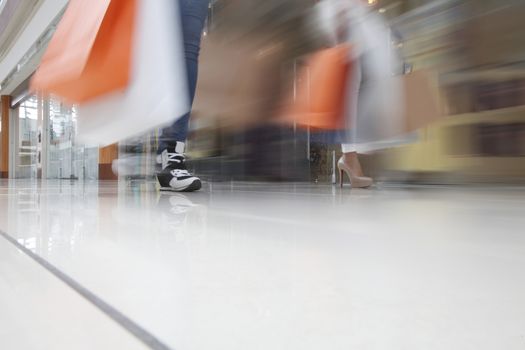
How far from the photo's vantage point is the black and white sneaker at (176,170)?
151 cm

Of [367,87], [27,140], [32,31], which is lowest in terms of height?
[367,87]

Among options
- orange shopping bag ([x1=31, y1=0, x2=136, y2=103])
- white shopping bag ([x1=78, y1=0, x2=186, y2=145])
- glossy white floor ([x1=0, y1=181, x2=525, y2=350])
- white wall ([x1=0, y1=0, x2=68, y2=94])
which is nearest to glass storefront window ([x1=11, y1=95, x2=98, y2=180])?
white wall ([x1=0, y1=0, x2=68, y2=94])

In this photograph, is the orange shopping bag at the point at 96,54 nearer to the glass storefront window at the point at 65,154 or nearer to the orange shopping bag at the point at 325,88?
the orange shopping bag at the point at 325,88

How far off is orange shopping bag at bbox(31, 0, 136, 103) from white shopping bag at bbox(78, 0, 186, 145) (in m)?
0.03

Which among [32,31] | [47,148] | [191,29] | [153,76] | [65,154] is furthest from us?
[47,148]

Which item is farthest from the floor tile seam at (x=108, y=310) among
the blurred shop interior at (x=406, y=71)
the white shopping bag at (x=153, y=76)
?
the blurred shop interior at (x=406, y=71)

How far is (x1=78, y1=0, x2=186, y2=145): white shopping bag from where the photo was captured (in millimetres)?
1170

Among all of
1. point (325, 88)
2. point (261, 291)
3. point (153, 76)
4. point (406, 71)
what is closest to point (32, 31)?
point (325, 88)

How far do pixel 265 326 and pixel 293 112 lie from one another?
2.38m

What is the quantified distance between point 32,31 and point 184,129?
547 cm

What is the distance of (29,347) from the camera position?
0.17 meters

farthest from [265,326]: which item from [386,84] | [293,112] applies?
[293,112]

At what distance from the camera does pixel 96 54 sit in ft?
4.05

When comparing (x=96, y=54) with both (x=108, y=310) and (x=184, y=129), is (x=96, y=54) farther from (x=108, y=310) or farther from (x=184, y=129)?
(x=108, y=310)
